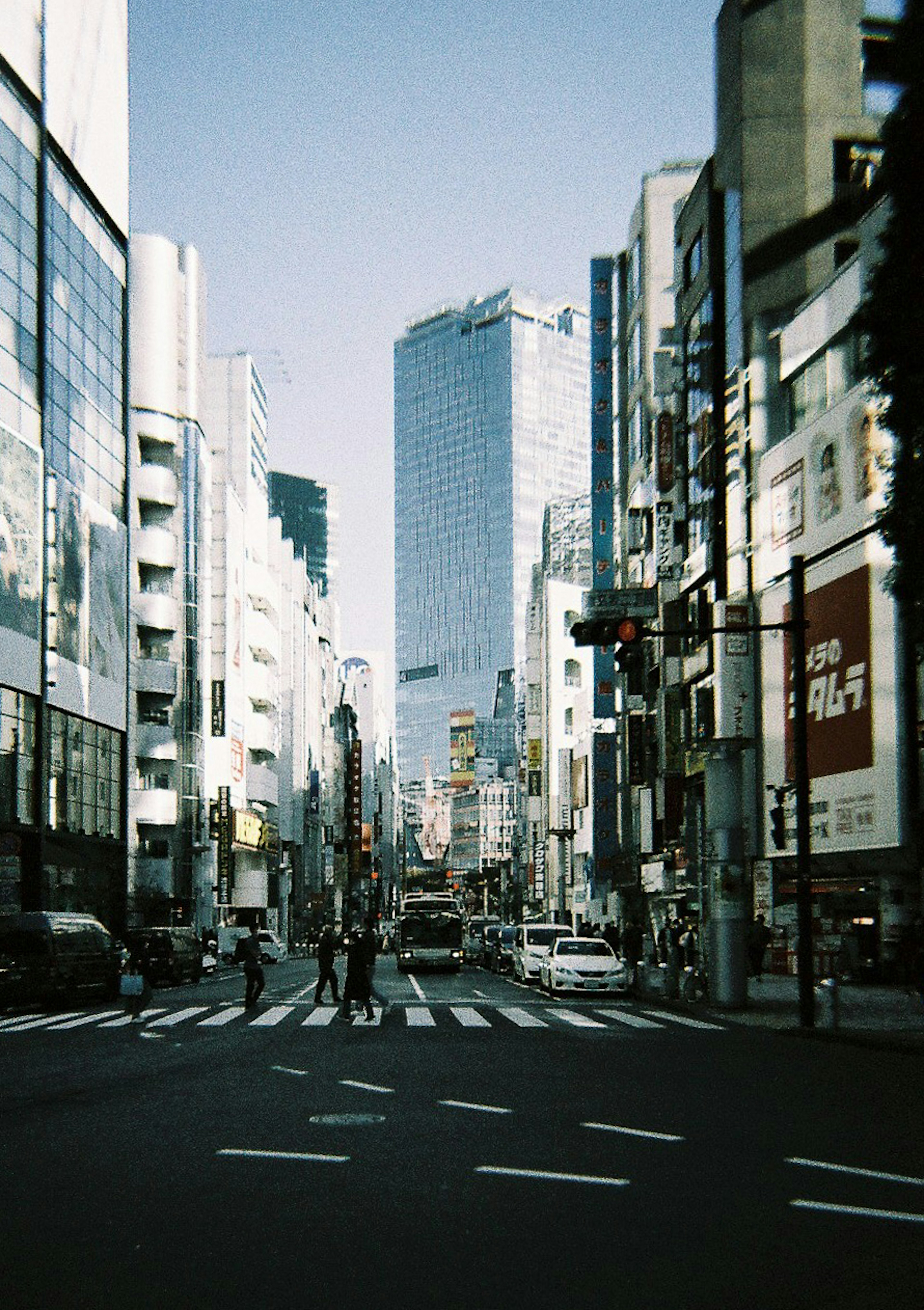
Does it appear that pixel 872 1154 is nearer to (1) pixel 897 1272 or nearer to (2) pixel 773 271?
(1) pixel 897 1272

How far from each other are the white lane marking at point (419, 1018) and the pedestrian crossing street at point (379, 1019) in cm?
3

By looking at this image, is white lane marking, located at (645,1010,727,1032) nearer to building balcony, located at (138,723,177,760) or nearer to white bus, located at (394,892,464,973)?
white bus, located at (394,892,464,973)

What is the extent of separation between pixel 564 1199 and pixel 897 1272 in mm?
2458

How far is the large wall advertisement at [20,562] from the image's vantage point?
167ft

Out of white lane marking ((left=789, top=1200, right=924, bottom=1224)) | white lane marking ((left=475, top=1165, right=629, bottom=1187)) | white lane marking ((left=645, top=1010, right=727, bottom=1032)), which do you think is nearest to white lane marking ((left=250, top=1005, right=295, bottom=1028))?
white lane marking ((left=645, top=1010, right=727, bottom=1032))

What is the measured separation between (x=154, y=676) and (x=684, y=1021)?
53832mm

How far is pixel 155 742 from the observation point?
257 feet

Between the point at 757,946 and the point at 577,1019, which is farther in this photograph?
the point at 757,946

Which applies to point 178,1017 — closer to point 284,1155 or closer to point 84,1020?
point 84,1020

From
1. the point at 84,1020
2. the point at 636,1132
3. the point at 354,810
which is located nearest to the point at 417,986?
the point at 84,1020

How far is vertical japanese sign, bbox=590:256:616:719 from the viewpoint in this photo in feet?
264

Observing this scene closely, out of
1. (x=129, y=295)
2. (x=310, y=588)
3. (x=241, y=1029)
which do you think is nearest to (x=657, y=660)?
(x=129, y=295)

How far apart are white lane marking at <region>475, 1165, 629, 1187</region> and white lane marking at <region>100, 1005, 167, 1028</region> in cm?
1759

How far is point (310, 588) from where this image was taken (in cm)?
14275
